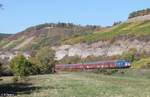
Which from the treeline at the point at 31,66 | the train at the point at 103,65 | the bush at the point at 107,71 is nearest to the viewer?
the treeline at the point at 31,66

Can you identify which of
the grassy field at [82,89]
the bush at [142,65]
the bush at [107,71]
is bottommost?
the grassy field at [82,89]

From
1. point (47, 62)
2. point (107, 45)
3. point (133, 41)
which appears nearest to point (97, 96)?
point (47, 62)

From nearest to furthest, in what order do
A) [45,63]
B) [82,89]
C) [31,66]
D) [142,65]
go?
[82,89] < [142,65] < [31,66] < [45,63]

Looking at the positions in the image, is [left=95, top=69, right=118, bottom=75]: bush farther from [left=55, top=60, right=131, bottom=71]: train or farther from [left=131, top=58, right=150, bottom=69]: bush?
[left=131, top=58, right=150, bottom=69]: bush

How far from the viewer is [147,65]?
9112cm

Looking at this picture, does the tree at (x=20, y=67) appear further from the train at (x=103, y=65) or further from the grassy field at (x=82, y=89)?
the train at (x=103, y=65)

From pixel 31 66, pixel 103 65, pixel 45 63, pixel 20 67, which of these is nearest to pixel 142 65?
pixel 103 65

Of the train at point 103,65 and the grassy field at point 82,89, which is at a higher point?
the train at point 103,65

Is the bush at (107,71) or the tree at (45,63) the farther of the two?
the tree at (45,63)

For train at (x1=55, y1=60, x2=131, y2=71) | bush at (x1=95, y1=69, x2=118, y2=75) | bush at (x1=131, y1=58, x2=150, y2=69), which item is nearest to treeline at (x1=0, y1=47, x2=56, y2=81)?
train at (x1=55, y1=60, x2=131, y2=71)

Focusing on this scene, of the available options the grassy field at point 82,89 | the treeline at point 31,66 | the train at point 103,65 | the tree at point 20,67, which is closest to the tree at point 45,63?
the treeline at point 31,66

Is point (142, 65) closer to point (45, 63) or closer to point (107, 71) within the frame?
point (107, 71)

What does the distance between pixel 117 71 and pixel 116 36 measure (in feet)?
204

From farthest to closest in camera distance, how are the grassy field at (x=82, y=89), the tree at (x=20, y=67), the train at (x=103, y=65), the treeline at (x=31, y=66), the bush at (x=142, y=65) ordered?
the train at (x=103, y=65) → the bush at (x=142, y=65) → the treeline at (x=31, y=66) → the tree at (x=20, y=67) → the grassy field at (x=82, y=89)
